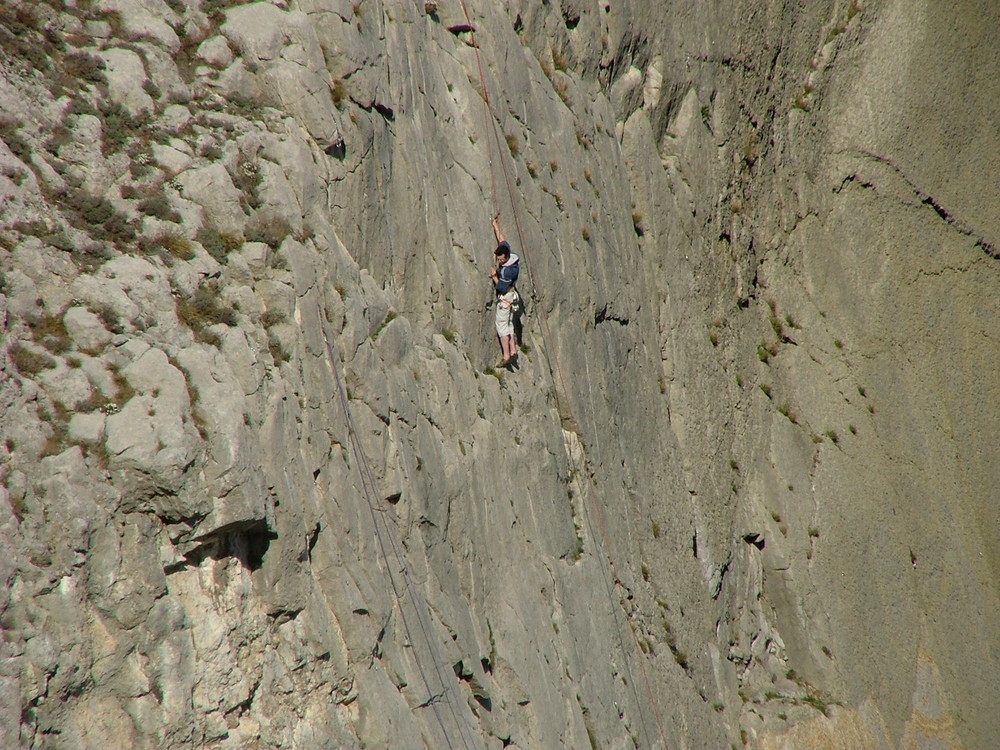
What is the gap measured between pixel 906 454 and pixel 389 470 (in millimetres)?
16960

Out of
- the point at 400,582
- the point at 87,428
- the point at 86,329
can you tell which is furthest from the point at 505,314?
the point at 87,428

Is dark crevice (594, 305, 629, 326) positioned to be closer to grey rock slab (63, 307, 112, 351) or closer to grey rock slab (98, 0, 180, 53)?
grey rock slab (98, 0, 180, 53)

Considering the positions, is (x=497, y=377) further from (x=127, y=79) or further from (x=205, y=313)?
(x=127, y=79)

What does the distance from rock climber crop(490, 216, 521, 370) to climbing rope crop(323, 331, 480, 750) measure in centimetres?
408

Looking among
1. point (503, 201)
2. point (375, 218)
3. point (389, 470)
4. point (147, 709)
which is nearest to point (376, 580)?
point (389, 470)

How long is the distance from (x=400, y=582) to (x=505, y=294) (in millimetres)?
5062

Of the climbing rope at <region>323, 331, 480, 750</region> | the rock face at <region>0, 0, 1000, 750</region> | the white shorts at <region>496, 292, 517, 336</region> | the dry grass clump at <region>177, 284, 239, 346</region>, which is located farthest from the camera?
the white shorts at <region>496, 292, 517, 336</region>

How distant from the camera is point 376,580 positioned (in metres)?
11.1

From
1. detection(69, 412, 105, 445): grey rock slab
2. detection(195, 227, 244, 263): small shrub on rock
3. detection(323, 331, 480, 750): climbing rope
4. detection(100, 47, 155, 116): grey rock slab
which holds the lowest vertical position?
detection(323, 331, 480, 750): climbing rope

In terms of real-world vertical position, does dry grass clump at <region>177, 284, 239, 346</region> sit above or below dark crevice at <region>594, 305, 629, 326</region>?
above

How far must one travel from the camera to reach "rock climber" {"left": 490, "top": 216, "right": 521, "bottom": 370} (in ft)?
48.5

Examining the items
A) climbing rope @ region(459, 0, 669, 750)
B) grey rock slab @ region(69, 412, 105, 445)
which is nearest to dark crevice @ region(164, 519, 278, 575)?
grey rock slab @ region(69, 412, 105, 445)

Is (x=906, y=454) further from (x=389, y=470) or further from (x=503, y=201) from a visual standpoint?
(x=389, y=470)

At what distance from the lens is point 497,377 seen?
15.0m
